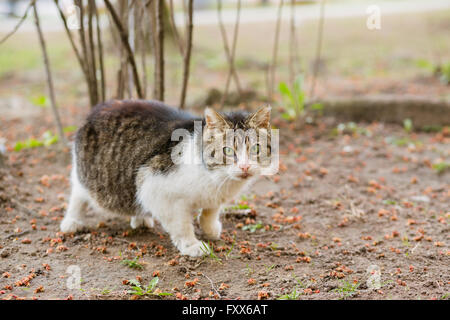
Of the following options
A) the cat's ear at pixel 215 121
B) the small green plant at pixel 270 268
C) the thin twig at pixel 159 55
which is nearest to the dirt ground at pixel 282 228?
the small green plant at pixel 270 268

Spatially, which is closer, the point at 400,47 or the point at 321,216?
the point at 321,216

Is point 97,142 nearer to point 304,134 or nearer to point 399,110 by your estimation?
point 304,134

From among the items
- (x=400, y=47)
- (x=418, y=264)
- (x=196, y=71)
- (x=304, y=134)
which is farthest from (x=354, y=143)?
(x=400, y=47)

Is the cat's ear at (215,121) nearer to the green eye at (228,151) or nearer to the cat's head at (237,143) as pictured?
the cat's head at (237,143)

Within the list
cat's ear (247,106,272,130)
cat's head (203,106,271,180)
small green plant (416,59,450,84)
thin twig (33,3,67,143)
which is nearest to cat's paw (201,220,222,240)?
cat's head (203,106,271,180)

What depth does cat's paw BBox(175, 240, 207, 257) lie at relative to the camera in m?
3.03

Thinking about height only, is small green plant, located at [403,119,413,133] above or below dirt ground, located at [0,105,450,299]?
above

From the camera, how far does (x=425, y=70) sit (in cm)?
822

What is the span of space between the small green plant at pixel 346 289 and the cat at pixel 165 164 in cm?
84

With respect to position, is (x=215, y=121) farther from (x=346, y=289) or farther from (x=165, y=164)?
(x=346, y=289)

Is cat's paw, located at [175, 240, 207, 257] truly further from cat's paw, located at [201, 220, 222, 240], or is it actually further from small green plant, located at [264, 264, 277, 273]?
small green plant, located at [264, 264, 277, 273]

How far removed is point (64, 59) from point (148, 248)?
7.21m

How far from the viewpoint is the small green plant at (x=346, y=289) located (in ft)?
8.18

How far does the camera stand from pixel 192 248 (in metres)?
3.04
